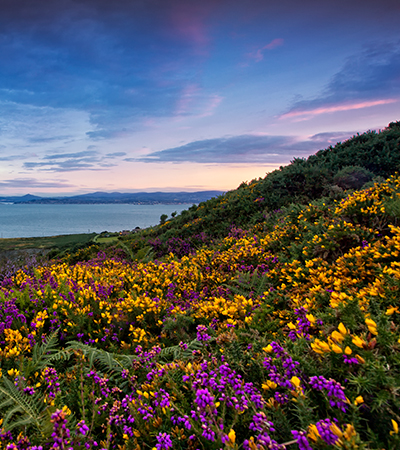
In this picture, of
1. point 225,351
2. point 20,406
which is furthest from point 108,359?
point 225,351

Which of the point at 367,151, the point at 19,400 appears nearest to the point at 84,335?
the point at 19,400

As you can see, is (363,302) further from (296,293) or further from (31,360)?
(31,360)

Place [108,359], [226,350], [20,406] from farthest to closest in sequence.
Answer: [108,359] < [226,350] < [20,406]

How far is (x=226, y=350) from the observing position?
2.48m

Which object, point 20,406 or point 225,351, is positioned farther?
point 225,351

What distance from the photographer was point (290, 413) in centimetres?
192

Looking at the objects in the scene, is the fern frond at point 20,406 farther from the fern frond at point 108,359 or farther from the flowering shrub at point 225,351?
the fern frond at point 108,359

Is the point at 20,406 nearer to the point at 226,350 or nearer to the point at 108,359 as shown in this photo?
the point at 108,359

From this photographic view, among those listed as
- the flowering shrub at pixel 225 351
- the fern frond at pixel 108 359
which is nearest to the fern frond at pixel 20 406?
the flowering shrub at pixel 225 351

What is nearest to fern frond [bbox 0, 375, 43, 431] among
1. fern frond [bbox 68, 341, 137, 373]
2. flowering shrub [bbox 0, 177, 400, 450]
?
flowering shrub [bbox 0, 177, 400, 450]

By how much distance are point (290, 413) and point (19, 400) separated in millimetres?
2133

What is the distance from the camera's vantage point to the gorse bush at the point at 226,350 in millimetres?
1629

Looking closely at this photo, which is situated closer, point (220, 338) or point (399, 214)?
point (220, 338)

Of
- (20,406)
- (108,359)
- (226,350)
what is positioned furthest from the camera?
(108,359)
